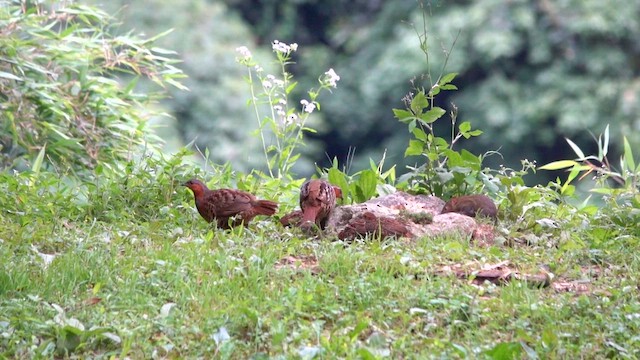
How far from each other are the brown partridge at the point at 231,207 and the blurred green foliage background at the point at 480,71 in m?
8.80

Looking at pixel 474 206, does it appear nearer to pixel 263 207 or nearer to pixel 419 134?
pixel 419 134

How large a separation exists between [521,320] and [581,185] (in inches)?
434

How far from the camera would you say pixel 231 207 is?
5.19 meters

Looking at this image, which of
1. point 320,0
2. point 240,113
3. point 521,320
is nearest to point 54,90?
point 521,320

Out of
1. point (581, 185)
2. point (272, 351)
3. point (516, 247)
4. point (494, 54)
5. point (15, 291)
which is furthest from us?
point (494, 54)

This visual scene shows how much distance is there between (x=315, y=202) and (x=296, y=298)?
1.30m

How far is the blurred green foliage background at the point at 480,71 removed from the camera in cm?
1497

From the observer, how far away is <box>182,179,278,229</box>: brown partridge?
17.0ft

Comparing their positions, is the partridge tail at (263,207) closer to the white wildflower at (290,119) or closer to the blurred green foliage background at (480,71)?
the white wildflower at (290,119)

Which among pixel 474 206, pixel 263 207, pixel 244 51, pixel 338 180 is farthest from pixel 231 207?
pixel 244 51

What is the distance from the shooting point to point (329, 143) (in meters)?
18.3

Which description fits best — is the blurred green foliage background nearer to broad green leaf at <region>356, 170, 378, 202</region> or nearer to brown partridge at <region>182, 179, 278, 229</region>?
broad green leaf at <region>356, 170, 378, 202</region>

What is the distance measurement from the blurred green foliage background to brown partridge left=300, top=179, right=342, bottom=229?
8.95 metres

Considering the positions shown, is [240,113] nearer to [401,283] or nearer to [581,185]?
[581,185]
